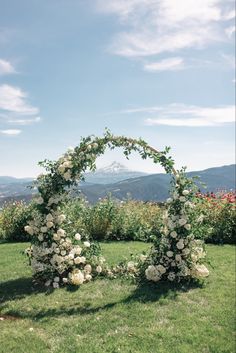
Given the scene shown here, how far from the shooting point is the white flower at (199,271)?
9.59 metres

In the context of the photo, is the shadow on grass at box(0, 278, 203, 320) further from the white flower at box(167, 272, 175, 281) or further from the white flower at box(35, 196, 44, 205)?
the white flower at box(35, 196, 44, 205)

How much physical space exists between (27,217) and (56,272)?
6963 millimetres

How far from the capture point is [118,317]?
757 centimetres

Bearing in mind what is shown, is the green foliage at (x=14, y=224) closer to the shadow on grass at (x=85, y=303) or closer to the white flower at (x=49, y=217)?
the shadow on grass at (x=85, y=303)

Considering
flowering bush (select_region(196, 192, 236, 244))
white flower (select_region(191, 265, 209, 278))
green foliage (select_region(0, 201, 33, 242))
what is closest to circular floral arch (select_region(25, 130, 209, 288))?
white flower (select_region(191, 265, 209, 278))

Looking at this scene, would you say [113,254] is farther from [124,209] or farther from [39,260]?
[124,209]

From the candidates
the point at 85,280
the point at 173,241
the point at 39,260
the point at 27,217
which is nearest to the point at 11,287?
the point at 39,260

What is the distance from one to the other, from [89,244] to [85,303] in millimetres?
2110

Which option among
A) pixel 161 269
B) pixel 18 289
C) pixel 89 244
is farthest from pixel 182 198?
Result: pixel 18 289

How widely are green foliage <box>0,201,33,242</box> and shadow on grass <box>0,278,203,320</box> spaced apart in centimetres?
671

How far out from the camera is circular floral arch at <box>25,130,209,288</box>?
382 inches

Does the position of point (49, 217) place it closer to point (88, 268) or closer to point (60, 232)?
point (60, 232)

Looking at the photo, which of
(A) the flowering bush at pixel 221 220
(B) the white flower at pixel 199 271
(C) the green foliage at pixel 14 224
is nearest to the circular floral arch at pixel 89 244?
(B) the white flower at pixel 199 271

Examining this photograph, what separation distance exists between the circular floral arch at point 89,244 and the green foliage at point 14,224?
21.7ft
